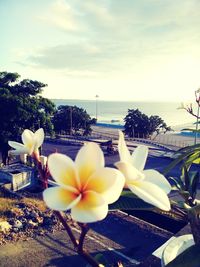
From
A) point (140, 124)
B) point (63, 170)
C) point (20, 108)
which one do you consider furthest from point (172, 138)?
point (63, 170)

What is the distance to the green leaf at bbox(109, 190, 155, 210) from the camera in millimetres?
572

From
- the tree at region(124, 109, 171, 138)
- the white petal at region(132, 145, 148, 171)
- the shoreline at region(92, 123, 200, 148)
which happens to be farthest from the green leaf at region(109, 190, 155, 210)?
the tree at region(124, 109, 171, 138)

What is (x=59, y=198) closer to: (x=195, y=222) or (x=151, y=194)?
(x=151, y=194)

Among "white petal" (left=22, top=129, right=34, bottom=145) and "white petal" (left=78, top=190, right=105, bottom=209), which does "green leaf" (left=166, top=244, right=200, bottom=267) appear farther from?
"white petal" (left=22, top=129, right=34, bottom=145)

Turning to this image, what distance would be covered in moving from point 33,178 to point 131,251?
5.92 metres

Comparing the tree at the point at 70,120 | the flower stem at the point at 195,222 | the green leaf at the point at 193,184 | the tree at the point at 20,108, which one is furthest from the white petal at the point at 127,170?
the tree at the point at 70,120

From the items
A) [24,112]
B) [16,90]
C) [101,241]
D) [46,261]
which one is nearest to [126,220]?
[101,241]

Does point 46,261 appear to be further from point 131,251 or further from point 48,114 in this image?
point 48,114

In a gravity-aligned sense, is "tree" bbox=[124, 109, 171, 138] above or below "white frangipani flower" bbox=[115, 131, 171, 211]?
below

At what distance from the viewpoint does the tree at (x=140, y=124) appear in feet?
90.1

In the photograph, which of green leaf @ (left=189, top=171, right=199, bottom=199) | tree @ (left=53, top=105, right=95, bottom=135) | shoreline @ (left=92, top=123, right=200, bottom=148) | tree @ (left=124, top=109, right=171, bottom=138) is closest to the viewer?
green leaf @ (left=189, top=171, right=199, bottom=199)

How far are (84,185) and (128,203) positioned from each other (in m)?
0.13

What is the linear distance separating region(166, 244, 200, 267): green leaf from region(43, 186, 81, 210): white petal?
0.76 ft

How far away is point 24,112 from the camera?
12.4 metres
